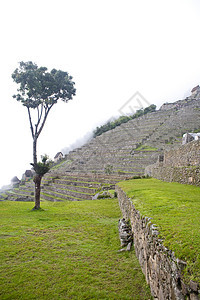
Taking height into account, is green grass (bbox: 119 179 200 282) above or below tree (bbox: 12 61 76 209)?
below

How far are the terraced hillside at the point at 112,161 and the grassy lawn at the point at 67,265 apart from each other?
1187 cm

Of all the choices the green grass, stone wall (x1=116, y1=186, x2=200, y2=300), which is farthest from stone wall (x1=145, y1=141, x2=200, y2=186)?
stone wall (x1=116, y1=186, x2=200, y2=300)

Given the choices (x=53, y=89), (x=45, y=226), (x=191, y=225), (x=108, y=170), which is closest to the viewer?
(x=191, y=225)

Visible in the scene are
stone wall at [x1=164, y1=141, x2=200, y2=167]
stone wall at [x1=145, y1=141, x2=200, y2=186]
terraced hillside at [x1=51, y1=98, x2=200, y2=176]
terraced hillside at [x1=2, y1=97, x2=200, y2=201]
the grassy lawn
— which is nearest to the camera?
the grassy lawn

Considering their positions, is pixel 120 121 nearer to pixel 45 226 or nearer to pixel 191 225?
pixel 45 226

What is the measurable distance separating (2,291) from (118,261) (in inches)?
91.1

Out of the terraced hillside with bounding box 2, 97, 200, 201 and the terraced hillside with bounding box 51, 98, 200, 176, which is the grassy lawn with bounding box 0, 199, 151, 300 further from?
the terraced hillside with bounding box 51, 98, 200, 176

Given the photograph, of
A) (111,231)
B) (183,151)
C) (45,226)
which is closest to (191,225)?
(111,231)

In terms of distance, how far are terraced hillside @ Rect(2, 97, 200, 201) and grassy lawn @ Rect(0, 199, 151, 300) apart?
11.9 m

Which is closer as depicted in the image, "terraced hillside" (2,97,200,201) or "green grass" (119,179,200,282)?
"green grass" (119,179,200,282)

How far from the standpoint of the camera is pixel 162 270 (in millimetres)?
2164

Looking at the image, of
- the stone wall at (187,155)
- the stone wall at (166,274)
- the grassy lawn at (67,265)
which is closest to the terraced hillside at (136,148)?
the stone wall at (187,155)

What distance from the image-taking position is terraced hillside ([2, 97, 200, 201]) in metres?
21.4

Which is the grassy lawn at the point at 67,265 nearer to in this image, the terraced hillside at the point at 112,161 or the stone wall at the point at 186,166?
the stone wall at the point at 186,166
